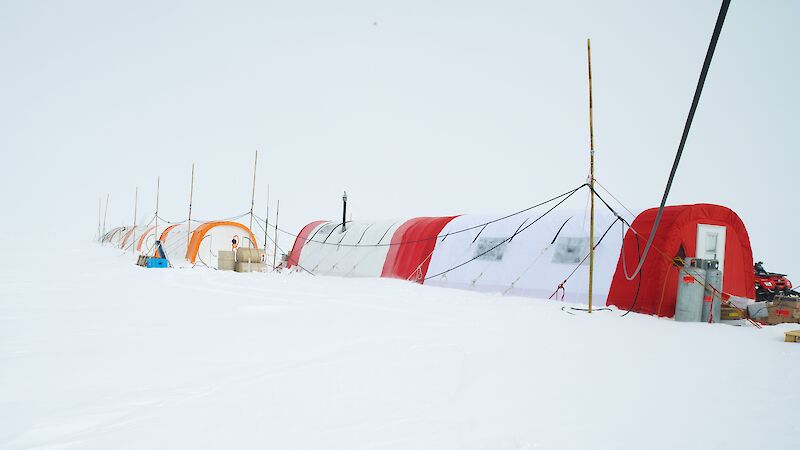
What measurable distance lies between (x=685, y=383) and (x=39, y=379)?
753 centimetres

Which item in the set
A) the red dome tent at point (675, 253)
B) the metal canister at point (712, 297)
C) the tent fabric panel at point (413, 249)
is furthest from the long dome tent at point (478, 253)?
the metal canister at point (712, 297)

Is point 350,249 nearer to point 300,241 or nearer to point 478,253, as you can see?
point 300,241

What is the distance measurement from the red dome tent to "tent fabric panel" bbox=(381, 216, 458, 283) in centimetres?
748

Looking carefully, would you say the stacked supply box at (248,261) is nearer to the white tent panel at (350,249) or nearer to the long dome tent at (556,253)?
the white tent panel at (350,249)

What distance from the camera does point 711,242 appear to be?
541 inches

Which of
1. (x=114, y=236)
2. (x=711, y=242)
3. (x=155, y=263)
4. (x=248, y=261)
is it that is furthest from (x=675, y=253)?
(x=114, y=236)

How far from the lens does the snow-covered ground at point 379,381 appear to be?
439 cm

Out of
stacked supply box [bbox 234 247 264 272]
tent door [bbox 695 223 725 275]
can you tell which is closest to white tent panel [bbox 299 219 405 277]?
stacked supply box [bbox 234 247 264 272]

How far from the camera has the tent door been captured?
13469mm

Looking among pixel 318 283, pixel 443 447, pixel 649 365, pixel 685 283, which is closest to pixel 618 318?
pixel 685 283

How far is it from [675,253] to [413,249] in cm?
973

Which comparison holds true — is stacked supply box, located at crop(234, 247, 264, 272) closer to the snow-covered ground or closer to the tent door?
the snow-covered ground

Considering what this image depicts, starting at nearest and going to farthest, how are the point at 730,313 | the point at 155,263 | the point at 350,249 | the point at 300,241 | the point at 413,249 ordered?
the point at 730,313, the point at 413,249, the point at 350,249, the point at 155,263, the point at 300,241

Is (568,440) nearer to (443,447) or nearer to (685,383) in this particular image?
(443,447)
